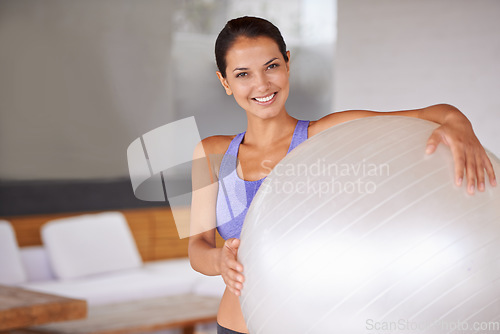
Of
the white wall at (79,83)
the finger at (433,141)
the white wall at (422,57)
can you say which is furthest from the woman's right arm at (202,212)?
the white wall at (79,83)

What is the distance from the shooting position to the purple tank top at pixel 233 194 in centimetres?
125

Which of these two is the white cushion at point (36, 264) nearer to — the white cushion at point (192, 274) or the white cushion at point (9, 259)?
the white cushion at point (9, 259)

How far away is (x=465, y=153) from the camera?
85 cm

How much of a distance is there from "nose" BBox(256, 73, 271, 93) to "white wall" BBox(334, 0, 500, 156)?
926 mm

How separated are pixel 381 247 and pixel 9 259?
324 centimetres

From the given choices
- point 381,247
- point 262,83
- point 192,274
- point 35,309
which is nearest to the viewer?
point 381,247

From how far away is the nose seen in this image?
3.96ft

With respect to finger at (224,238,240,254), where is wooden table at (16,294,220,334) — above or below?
below

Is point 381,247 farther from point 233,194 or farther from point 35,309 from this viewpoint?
point 35,309

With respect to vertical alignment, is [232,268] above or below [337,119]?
below

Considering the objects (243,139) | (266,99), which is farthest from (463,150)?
(243,139)

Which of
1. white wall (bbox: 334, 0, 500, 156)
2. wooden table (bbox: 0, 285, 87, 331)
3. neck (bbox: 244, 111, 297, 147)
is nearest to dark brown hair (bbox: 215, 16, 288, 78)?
neck (bbox: 244, 111, 297, 147)

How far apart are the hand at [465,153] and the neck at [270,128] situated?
451 mm

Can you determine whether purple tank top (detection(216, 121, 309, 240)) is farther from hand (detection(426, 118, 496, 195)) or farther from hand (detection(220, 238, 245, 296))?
hand (detection(426, 118, 496, 195))
